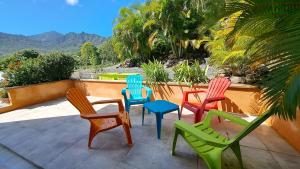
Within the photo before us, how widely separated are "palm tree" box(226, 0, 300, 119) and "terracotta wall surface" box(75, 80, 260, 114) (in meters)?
2.37

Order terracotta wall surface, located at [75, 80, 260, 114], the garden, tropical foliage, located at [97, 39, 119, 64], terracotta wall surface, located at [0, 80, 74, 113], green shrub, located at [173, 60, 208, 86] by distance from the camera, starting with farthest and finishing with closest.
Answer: tropical foliage, located at [97, 39, 119, 64], terracotta wall surface, located at [0, 80, 74, 113], green shrub, located at [173, 60, 208, 86], terracotta wall surface, located at [75, 80, 260, 114], the garden

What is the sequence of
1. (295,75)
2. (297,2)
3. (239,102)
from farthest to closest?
(239,102), (297,2), (295,75)

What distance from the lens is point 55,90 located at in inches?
242

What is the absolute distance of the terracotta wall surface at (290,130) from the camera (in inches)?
97.1

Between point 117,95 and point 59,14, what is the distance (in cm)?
7522

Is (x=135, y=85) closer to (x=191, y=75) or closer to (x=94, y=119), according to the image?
(x=191, y=75)

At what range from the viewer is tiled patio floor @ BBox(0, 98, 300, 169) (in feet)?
7.47

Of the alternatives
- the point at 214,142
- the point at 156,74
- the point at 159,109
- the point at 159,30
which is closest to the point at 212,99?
the point at 159,109

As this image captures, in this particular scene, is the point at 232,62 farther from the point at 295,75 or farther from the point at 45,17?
the point at 45,17

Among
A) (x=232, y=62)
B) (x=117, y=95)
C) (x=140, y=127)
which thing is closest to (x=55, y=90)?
(x=117, y=95)

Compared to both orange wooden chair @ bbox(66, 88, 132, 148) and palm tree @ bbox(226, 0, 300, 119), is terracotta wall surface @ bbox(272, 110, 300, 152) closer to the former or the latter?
palm tree @ bbox(226, 0, 300, 119)

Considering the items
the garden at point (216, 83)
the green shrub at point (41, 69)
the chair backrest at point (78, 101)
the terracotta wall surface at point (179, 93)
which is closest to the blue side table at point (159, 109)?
the garden at point (216, 83)

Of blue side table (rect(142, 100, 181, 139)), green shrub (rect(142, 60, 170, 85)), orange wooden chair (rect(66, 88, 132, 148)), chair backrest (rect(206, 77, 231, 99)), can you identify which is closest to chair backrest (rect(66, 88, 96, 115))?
orange wooden chair (rect(66, 88, 132, 148))

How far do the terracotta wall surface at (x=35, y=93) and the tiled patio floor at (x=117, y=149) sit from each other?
164 centimetres
